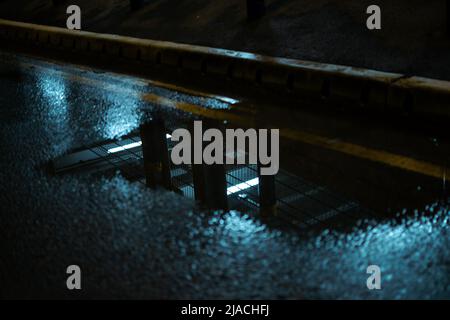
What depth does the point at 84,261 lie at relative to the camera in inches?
124

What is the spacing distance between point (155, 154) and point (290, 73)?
211 centimetres

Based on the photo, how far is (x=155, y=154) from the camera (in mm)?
4762

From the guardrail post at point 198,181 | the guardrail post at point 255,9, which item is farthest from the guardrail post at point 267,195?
the guardrail post at point 255,9

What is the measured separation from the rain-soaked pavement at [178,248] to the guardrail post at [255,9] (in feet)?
14.2

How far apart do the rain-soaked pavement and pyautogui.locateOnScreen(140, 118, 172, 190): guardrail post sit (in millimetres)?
156

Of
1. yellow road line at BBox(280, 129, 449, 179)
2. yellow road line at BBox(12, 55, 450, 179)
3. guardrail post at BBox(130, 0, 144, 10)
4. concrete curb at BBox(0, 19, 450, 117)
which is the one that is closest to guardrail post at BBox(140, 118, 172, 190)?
yellow road line at BBox(12, 55, 450, 179)

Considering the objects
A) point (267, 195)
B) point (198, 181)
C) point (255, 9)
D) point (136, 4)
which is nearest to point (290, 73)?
point (255, 9)

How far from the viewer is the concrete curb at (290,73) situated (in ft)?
17.5

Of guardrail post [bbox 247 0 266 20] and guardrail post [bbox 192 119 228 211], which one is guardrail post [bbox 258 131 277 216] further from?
guardrail post [bbox 247 0 266 20]

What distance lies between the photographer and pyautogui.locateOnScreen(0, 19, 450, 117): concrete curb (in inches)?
210

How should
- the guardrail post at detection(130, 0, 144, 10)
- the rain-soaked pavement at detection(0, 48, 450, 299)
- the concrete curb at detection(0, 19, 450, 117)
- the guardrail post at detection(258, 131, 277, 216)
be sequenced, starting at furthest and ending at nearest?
the guardrail post at detection(130, 0, 144, 10) → the concrete curb at detection(0, 19, 450, 117) → the guardrail post at detection(258, 131, 277, 216) → the rain-soaked pavement at detection(0, 48, 450, 299)

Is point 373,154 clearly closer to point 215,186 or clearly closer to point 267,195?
point 267,195
